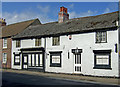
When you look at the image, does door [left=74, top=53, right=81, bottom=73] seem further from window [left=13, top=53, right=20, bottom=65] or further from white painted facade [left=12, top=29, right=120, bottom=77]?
window [left=13, top=53, right=20, bottom=65]

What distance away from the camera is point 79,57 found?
19.3m

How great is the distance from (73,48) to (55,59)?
297 centimetres

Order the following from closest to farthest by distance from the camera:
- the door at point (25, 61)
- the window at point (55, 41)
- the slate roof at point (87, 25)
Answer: the slate roof at point (87, 25), the window at point (55, 41), the door at point (25, 61)

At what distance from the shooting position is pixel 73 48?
19.6m

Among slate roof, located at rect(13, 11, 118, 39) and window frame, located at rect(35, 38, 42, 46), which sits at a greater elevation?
slate roof, located at rect(13, 11, 118, 39)

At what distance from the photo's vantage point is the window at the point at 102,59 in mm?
17000

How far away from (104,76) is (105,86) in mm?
5612

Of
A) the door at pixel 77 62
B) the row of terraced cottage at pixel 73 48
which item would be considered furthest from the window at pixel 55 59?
the door at pixel 77 62

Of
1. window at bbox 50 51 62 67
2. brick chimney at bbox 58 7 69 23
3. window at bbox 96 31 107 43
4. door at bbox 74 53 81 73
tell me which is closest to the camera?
window at bbox 96 31 107 43

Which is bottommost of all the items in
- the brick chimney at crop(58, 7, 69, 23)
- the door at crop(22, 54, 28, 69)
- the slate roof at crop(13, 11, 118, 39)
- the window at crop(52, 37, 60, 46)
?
the door at crop(22, 54, 28, 69)

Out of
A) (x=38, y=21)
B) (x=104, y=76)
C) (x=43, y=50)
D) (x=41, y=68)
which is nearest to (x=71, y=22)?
(x=43, y=50)

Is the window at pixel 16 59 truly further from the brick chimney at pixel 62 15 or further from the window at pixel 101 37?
the window at pixel 101 37

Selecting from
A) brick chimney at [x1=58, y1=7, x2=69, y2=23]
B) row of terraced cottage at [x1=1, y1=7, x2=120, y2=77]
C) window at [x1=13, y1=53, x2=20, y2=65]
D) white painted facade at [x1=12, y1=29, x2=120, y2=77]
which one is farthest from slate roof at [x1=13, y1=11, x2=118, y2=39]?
window at [x1=13, y1=53, x2=20, y2=65]

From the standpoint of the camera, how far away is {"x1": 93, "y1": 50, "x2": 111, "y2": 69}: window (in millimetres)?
17000
